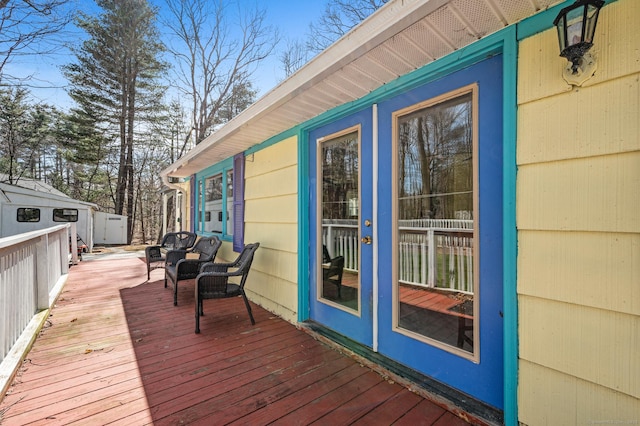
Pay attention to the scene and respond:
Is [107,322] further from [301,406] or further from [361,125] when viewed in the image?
[361,125]

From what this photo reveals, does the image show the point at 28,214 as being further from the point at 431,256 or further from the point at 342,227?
the point at 431,256

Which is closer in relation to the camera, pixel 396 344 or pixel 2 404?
pixel 2 404

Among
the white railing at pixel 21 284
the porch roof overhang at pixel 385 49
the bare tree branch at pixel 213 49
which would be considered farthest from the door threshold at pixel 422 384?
the bare tree branch at pixel 213 49

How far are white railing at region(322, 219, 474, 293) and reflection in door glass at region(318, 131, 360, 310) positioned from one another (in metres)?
0.44

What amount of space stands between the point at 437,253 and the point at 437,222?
252 millimetres

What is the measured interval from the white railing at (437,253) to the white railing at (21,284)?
2781mm

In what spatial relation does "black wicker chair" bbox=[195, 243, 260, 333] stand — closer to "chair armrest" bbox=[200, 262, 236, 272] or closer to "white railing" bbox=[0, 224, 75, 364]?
"chair armrest" bbox=[200, 262, 236, 272]

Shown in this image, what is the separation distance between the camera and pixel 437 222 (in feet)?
6.43

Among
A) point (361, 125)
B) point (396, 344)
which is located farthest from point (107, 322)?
point (361, 125)

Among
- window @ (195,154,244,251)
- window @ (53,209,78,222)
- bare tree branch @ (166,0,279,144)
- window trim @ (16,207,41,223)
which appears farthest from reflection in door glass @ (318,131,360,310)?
window @ (53,209,78,222)

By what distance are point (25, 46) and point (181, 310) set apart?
18.2 feet

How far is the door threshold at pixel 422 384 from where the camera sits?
1.50 metres

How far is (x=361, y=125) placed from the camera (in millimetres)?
2273

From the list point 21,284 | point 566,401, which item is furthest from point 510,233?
point 21,284
